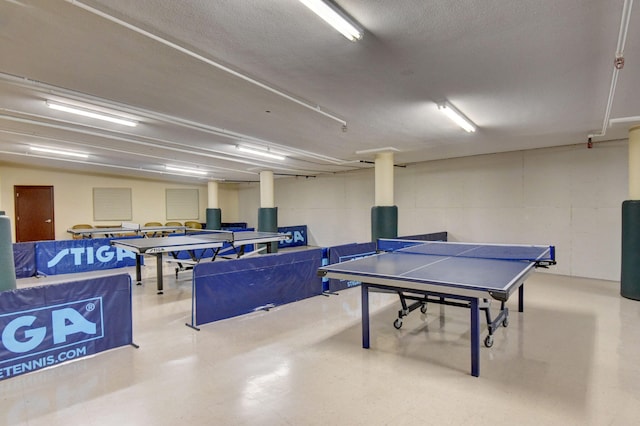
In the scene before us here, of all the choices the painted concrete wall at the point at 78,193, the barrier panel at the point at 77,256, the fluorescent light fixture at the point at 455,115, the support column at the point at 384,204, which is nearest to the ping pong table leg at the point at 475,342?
the fluorescent light fixture at the point at 455,115

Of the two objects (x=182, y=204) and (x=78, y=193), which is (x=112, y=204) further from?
(x=182, y=204)

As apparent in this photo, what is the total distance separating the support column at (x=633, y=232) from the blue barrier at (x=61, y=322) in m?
8.31

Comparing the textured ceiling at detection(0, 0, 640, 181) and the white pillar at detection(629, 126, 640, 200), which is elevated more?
the textured ceiling at detection(0, 0, 640, 181)

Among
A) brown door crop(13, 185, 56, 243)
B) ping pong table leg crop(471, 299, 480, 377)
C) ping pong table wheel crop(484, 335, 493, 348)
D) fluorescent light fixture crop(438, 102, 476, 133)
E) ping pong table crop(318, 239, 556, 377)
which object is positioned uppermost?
fluorescent light fixture crop(438, 102, 476, 133)

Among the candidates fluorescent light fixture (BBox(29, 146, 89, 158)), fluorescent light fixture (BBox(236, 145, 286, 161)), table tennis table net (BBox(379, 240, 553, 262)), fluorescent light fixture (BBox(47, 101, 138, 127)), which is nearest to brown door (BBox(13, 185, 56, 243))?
fluorescent light fixture (BBox(29, 146, 89, 158))

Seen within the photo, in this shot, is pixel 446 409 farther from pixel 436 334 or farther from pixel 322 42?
pixel 322 42

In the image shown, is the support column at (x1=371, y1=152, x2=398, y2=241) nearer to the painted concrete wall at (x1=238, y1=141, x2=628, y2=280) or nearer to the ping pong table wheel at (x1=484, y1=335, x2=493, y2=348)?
the painted concrete wall at (x1=238, y1=141, x2=628, y2=280)

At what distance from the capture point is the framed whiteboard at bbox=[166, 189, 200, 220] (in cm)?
1612

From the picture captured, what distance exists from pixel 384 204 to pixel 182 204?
11096 millimetres

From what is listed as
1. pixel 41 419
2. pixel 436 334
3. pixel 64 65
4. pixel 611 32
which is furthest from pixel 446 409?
pixel 64 65

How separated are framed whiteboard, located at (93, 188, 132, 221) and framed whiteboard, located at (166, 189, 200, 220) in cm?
185

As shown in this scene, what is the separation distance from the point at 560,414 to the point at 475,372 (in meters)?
0.75

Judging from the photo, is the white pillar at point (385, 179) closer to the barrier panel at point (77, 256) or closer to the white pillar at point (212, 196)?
the barrier panel at point (77, 256)

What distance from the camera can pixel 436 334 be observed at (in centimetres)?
450
